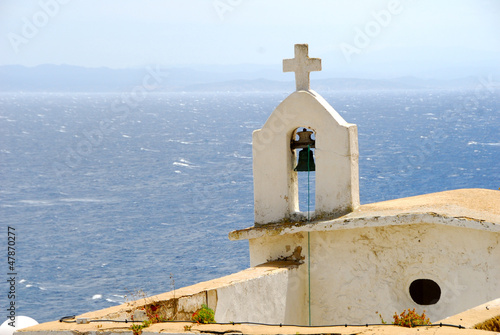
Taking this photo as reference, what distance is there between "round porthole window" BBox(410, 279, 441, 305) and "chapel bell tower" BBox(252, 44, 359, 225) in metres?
1.71

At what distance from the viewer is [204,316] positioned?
30.9 feet

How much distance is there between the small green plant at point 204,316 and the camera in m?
9.12

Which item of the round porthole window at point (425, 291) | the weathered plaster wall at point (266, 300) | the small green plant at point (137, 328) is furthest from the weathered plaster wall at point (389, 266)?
the small green plant at point (137, 328)

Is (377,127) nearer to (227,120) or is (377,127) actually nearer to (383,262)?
(227,120)

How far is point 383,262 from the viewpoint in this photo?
1321cm

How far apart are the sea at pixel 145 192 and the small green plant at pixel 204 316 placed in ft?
1.97

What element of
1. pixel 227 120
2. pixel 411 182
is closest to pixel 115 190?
pixel 411 182

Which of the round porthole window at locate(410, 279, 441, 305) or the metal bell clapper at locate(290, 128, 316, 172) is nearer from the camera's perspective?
the round porthole window at locate(410, 279, 441, 305)

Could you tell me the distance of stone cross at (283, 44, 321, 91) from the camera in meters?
14.1

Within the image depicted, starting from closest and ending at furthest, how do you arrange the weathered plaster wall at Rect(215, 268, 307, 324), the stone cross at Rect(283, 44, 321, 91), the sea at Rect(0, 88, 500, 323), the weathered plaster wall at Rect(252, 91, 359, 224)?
the weathered plaster wall at Rect(215, 268, 307, 324) → the weathered plaster wall at Rect(252, 91, 359, 224) → the stone cross at Rect(283, 44, 321, 91) → the sea at Rect(0, 88, 500, 323)

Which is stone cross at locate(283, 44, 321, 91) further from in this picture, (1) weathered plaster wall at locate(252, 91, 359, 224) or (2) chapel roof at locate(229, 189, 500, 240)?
(2) chapel roof at locate(229, 189, 500, 240)

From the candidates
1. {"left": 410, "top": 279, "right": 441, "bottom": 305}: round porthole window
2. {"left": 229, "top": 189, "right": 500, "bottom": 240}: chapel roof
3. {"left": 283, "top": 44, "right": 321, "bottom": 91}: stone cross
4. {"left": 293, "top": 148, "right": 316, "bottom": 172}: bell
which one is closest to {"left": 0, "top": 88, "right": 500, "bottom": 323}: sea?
{"left": 229, "top": 189, "right": 500, "bottom": 240}: chapel roof

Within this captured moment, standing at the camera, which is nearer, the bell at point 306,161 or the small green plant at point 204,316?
the small green plant at point 204,316

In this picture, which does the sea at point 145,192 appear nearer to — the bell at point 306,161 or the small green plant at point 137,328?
the small green plant at point 137,328
